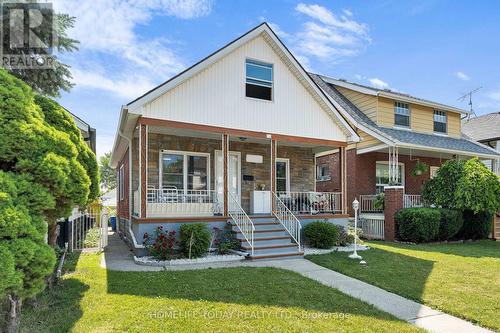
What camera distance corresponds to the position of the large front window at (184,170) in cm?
1152

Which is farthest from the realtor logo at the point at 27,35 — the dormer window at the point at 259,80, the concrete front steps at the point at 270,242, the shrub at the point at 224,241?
the concrete front steps at the point at 270,242

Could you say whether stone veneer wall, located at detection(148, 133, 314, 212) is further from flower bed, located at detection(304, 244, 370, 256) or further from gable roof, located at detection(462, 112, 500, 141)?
gable roof, located at detection(462, 112, 500, 141)

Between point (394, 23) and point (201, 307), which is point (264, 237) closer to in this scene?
point (201, 307)

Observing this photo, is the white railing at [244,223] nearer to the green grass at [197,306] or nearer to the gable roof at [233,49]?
the green grass at [197,306]

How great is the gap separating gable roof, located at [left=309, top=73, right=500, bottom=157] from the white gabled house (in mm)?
2435

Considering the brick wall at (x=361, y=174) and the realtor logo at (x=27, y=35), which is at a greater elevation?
the realtor logo at (x=27, y=35)

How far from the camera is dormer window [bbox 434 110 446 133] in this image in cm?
1839

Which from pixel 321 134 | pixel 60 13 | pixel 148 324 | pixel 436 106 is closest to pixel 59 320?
pixel 148 324

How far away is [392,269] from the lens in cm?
809

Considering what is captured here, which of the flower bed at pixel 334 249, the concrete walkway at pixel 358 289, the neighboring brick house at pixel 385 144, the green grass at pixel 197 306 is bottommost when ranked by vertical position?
the flower bed at pixel 334 249

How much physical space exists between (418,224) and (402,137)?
4.62 metres

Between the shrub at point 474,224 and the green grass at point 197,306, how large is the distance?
1116cm

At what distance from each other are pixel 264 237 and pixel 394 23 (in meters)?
9.92

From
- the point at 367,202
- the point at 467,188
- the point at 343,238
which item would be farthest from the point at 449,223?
the point at 343,238
